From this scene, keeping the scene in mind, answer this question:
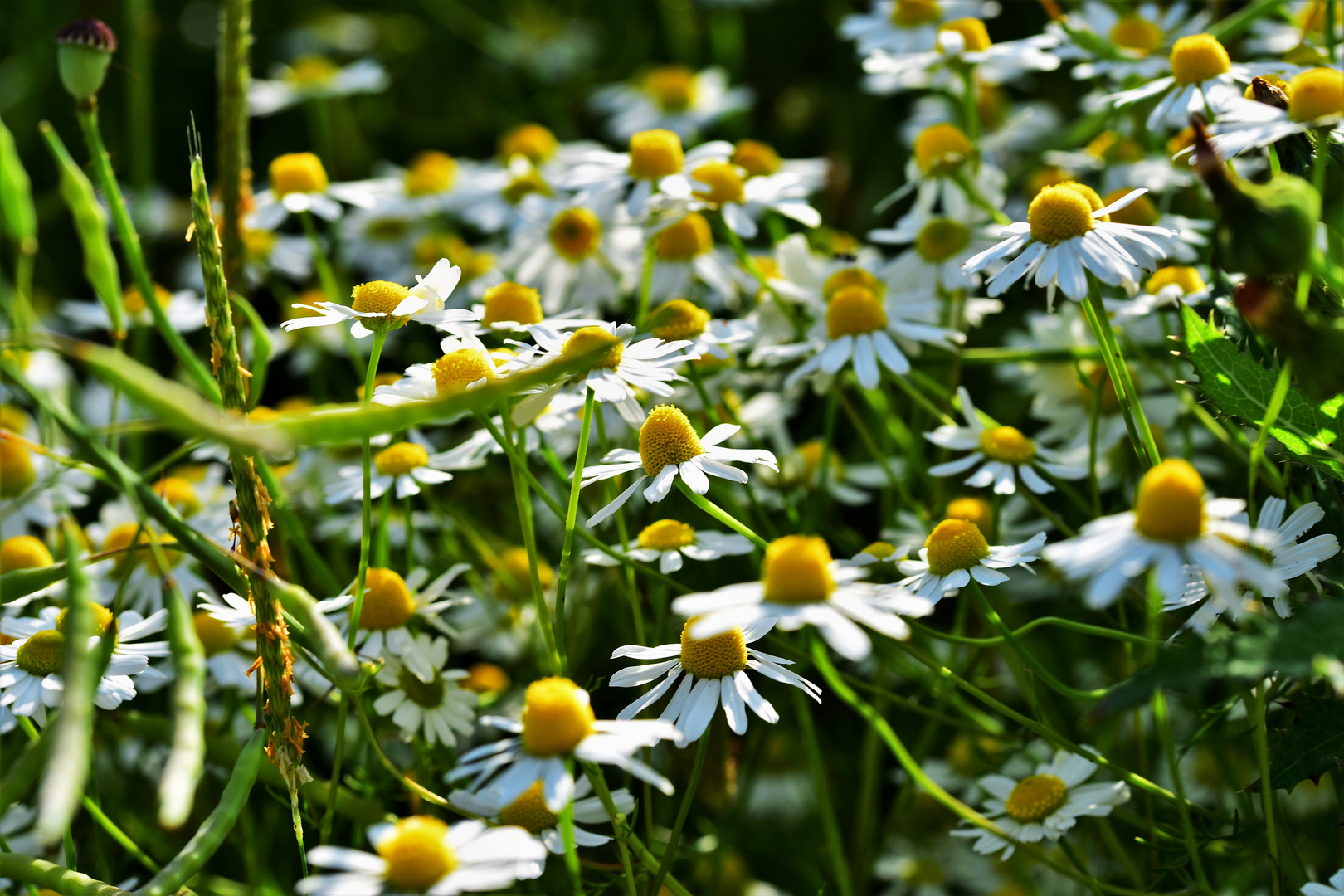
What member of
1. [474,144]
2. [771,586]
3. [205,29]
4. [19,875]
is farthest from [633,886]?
[205,29]

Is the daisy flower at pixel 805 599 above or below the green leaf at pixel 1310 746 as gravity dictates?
above

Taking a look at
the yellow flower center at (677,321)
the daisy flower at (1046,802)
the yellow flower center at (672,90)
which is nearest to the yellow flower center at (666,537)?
the yellow flower center at (677,321)

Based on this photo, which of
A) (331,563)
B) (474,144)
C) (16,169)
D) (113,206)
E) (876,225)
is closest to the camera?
(16,169)

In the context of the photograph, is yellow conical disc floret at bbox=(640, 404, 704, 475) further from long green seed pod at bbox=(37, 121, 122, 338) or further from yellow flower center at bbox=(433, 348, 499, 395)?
long green seed pod at bbox=(37, 121, 122, 338)

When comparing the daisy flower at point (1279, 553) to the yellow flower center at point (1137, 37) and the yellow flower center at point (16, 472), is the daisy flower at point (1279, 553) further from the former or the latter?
the yellow flower center at point (16, 472)

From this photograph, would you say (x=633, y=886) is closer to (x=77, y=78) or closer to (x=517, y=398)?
(x=517, y=398)

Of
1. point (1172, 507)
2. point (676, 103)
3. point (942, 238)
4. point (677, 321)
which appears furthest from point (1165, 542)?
point (676, 103)
